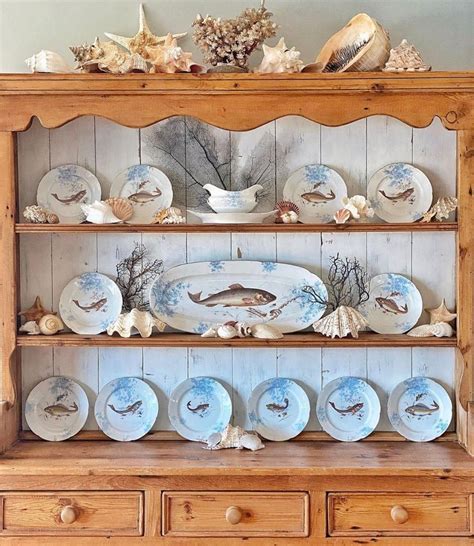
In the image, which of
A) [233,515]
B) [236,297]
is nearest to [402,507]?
[233,515]

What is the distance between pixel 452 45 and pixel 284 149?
693 millimetres

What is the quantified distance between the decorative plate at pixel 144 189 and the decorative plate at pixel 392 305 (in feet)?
2.64

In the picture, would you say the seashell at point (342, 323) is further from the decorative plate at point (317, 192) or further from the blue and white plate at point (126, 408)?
the blue and white plate at point (126, 408)

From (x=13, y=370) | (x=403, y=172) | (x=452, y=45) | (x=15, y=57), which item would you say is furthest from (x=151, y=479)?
(x=452, y=45)

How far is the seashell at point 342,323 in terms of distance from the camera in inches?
93.2

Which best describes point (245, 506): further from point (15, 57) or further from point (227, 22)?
point (15, 57)

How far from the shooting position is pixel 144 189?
254 centimetres

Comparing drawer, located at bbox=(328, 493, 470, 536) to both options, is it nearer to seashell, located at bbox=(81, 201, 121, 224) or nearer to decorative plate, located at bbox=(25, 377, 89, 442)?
decorative plate, located at bbox=(25, 377, 89, 442)

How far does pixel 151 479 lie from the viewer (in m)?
2.21

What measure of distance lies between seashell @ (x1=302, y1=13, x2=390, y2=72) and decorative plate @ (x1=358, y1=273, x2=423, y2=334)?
28.9 inches

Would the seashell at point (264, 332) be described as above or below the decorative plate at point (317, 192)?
below

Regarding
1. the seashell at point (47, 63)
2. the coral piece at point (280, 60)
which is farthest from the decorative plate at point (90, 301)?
the coral piece at point (280, 60)

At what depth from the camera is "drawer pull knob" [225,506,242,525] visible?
86.0 inches

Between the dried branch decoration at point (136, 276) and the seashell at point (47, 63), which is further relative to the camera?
the dried branch decoration at point (136, 276)
